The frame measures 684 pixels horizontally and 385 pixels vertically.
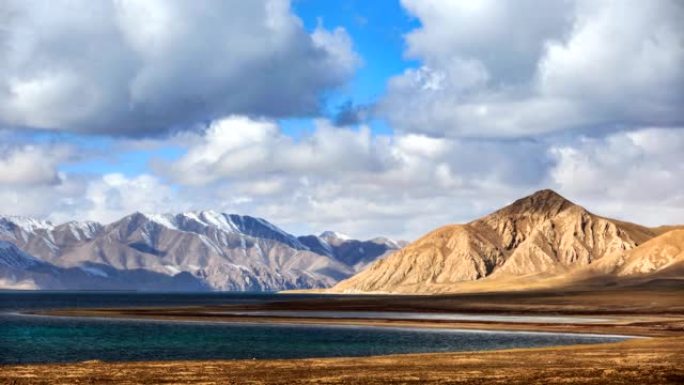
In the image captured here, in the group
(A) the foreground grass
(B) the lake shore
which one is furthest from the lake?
(A) the foreground grass

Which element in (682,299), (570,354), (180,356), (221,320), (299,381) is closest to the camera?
(299,381)

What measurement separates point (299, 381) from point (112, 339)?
173 ft

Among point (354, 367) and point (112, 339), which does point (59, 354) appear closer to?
point (112, 339)

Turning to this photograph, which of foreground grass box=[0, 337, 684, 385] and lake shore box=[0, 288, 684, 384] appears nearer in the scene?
foreground grass box=[0, 337, 684, 385]

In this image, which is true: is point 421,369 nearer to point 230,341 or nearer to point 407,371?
point 407,371

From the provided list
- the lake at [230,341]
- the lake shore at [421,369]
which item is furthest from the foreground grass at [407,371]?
the lake at [230,341]

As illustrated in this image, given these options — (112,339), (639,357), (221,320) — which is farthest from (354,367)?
(221,320)

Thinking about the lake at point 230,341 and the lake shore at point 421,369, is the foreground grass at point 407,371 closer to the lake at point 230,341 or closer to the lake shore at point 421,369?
the lake shore at point 421,369

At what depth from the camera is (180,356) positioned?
70500mm

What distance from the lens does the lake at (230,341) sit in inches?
2886

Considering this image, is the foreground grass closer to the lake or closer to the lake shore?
the lake shore

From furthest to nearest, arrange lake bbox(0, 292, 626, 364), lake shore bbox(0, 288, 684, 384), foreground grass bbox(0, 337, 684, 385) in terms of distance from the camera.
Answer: lake bbox(0, 292, 626, 364)
lake shore bbox(0, 288, 684, 384)
foreground grass bbox(0, 337, 684, 385)

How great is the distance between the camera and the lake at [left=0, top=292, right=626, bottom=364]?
2886 inches

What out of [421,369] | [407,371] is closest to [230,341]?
[421,369]
